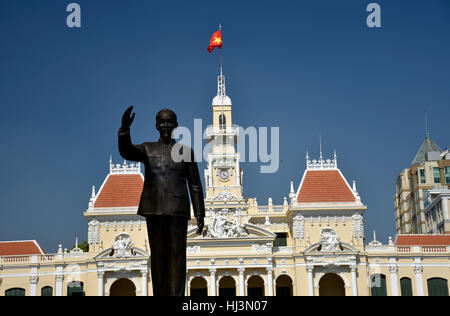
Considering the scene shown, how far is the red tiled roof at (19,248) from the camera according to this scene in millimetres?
49625

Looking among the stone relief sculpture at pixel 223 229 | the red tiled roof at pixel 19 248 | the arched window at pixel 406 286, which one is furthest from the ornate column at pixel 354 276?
the red tiled roof at pixel 19 248

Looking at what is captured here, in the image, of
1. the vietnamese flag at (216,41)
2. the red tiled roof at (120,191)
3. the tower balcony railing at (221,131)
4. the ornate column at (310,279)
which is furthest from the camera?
the vietnamese flag at (216,41)

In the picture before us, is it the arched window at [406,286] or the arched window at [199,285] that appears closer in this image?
the arched window at [406,286]

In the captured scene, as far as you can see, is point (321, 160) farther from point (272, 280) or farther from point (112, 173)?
point (112, 173)

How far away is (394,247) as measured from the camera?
4784cm

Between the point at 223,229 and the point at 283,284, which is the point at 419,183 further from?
the point at 223,229

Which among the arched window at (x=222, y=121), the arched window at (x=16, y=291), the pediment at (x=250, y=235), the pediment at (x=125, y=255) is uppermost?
the arched window at (x=222, y=121)

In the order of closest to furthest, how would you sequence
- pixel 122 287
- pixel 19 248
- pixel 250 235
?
pixel 250 235, pixel 122 287, pixel 19 248

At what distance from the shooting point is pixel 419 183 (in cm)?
8531

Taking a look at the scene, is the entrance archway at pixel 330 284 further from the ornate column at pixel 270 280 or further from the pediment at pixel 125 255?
the pediment at pixel 125 255

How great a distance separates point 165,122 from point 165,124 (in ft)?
0.11

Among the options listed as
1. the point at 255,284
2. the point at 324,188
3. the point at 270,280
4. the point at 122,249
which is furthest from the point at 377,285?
the point at 122,249

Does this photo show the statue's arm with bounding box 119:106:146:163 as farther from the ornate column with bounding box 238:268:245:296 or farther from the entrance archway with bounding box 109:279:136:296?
the entrance archway with bounding box 109:279:136:296

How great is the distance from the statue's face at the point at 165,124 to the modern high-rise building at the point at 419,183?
247ft
